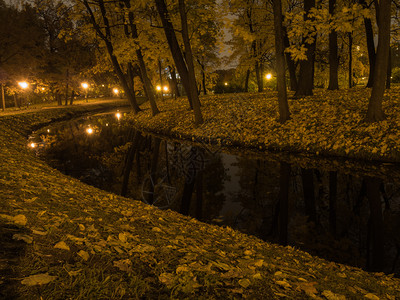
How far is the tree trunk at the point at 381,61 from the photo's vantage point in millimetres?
9391

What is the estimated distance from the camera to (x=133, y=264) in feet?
9.43

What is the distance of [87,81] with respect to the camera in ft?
141

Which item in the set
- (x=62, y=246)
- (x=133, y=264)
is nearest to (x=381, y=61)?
Answer: (x=133, y=264)

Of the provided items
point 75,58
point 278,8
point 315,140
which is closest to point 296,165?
point 315,140

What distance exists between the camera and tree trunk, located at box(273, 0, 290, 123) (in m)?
11.4

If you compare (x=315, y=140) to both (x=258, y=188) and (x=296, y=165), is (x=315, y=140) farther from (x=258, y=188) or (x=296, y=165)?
(x=258, y=188)

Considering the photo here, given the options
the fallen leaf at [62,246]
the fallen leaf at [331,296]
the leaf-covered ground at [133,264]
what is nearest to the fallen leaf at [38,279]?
the leaf-covered ground at [133,264]

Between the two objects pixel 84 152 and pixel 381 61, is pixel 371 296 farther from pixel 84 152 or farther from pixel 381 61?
pixel 84 152

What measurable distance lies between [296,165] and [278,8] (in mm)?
7161

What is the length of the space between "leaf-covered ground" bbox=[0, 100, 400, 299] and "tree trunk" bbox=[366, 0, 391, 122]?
819 centimetres

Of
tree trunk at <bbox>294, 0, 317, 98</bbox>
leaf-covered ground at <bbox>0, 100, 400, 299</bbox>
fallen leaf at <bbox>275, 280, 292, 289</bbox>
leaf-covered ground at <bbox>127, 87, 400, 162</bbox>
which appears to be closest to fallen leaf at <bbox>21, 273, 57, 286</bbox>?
leaf-covered ground at <bbox>0, 100, 400, 299</bbox>

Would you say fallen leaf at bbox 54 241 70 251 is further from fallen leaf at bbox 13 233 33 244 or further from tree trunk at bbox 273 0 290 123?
tree trunk at bbox 273 0 290 123

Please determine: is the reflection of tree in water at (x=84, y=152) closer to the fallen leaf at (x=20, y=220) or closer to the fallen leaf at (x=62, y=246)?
the fallen leaf at (x=20, y=220)

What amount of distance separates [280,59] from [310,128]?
3499 millimetres
